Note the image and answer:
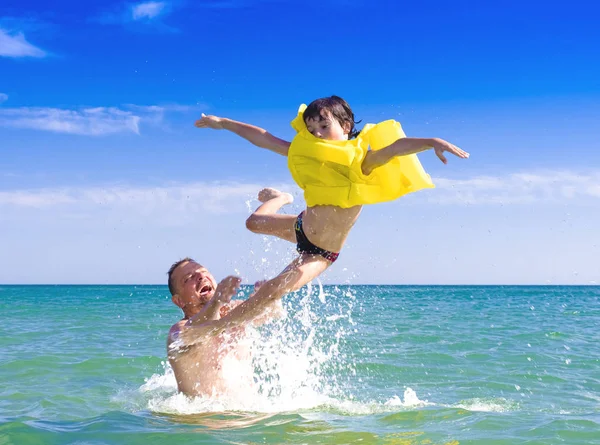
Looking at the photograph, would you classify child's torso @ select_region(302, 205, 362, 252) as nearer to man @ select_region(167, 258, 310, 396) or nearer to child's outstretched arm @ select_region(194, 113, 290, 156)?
man @ select_region(167, 258, 310, 396)

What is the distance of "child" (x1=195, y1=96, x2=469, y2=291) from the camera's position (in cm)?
469

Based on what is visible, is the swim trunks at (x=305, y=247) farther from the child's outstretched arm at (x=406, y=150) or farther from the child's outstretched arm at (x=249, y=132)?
the child's outstretched arm at (x=406, y=150)

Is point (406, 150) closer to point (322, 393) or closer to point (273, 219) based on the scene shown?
point (273, 219)

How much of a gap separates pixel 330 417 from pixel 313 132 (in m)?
2.29

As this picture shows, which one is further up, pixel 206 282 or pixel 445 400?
pixel 206 282

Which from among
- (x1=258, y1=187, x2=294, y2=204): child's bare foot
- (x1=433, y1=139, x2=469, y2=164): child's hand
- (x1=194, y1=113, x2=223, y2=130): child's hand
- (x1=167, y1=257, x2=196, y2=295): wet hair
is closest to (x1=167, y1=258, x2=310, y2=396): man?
(x1=167, y1=257, x2=196, y2=295): wet hair

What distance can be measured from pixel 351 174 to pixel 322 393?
2815 mm

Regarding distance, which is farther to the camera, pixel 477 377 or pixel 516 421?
pixel 477 377

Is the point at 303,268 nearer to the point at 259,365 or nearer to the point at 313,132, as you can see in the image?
the point at 313,132

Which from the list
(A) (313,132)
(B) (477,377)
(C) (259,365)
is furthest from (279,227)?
(B) (477,377)

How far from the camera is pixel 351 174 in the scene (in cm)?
466

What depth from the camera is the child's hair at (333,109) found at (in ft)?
15.9

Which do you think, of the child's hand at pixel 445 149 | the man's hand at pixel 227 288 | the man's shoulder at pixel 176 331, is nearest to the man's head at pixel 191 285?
the man's shoulder at pixel 176 331

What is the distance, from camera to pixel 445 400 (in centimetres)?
659
